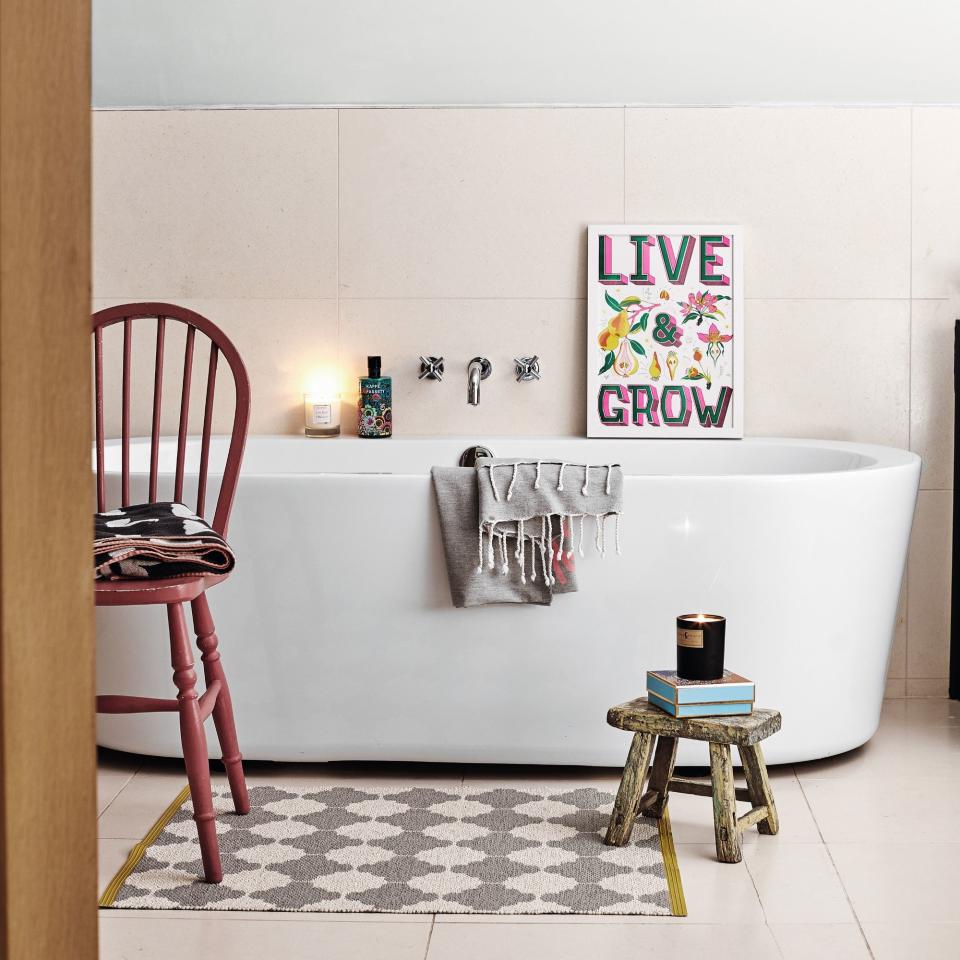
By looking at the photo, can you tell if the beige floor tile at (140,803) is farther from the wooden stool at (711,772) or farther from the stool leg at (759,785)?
the stool leg at (759,785)

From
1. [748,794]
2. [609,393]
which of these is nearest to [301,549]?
[748,794]

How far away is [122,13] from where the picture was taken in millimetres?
3121

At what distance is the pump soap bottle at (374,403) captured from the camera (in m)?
3.42

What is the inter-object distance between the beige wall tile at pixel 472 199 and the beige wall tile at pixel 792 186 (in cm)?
15

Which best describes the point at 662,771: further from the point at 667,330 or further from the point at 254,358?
the point at 254,358

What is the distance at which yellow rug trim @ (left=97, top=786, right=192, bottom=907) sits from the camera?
195cm

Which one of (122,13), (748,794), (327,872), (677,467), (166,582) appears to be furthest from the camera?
(677,467)

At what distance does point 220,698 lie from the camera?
2219mm

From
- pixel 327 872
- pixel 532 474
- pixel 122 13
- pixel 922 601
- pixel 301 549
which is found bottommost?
pixel 327 872

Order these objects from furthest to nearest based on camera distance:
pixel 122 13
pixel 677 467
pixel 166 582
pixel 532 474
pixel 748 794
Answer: pixel 677 467
pixel 122 13
pixel 532 474
pixel 748 794
pixel 166 582

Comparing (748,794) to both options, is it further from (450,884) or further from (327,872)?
(327,872)

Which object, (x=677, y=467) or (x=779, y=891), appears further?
(x=677, y=467)

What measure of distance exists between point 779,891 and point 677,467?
1618 millimetres

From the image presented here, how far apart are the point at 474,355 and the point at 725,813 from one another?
5.89ft
